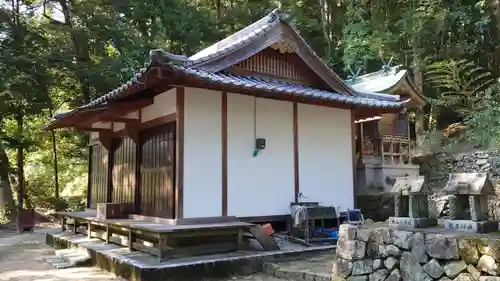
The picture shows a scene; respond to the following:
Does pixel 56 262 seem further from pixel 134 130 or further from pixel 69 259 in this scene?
pixel 134 130

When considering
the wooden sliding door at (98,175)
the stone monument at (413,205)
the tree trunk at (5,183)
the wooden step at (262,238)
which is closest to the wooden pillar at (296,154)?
the wooden step at (262,238)

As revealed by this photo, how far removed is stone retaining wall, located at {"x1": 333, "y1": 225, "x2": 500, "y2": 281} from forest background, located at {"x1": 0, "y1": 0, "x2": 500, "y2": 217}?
11274 millimetres

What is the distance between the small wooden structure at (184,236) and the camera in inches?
260

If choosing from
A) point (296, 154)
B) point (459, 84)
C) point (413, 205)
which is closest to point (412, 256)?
point (413, 205)

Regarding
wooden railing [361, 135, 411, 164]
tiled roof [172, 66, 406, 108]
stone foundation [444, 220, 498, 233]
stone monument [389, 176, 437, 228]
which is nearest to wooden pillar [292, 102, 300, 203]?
tiled roof [172, 66, 406, 108]

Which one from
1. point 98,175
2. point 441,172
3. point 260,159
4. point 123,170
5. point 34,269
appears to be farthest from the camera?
point 441,172

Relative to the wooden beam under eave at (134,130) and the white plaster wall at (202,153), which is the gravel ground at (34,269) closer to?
the white plaster wall at (202,153)

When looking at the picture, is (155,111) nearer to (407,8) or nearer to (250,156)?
(250,156)

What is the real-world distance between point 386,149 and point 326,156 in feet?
17.9

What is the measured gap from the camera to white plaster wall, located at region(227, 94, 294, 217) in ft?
26.5

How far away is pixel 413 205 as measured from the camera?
Result: 16.0 ft

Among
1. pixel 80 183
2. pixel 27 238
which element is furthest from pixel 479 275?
pixel 80 183

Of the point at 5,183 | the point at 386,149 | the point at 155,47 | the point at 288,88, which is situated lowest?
the point at 5,183

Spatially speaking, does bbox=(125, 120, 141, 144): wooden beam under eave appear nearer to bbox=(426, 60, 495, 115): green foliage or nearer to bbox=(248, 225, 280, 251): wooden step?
bbox=(248, 225, 280, 251): wooden step
